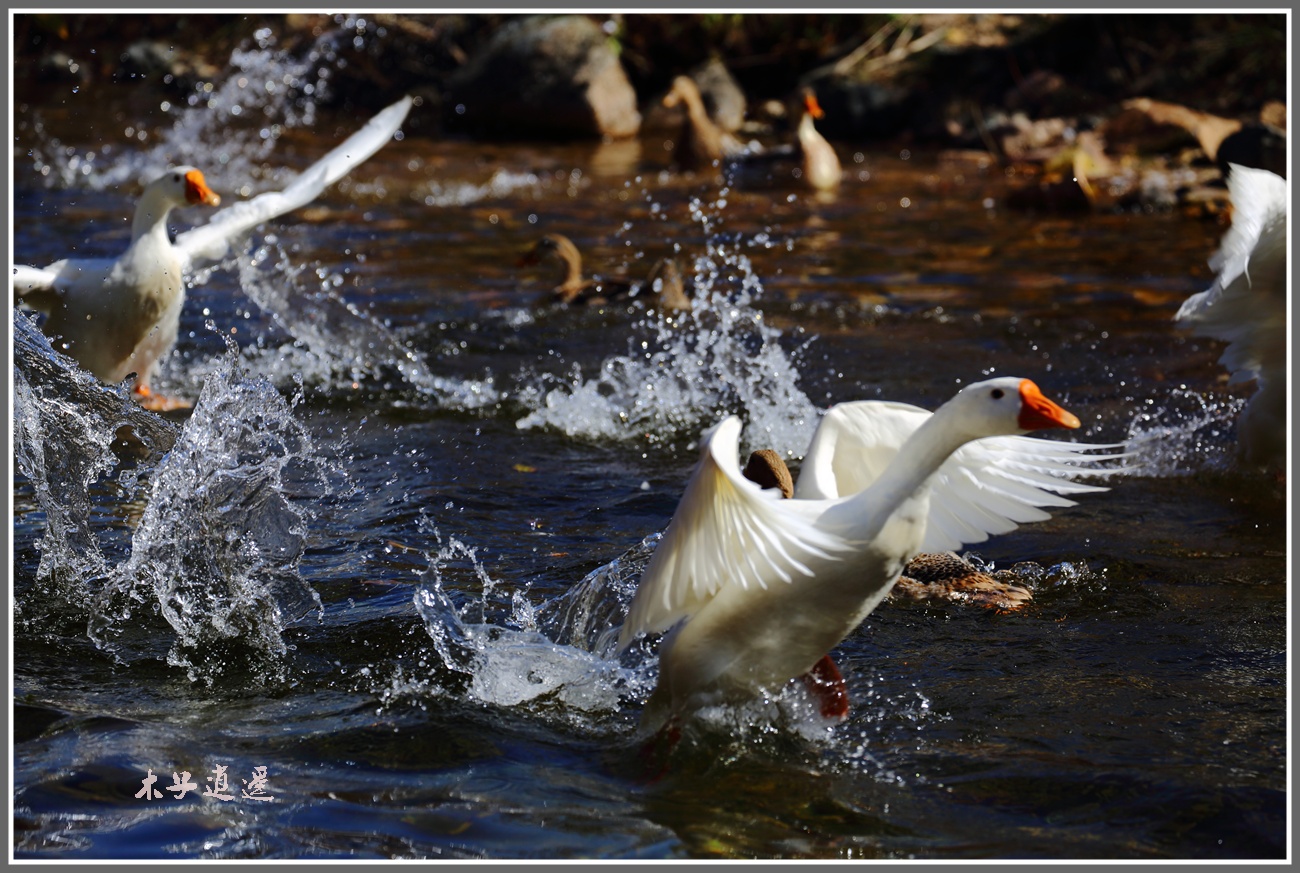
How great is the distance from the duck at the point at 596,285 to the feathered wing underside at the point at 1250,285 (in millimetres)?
3141

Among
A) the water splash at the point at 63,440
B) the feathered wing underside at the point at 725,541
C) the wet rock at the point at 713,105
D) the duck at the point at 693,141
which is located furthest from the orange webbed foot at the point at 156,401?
the wet rock at the point at 713,105

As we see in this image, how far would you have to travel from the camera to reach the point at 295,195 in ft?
20.9

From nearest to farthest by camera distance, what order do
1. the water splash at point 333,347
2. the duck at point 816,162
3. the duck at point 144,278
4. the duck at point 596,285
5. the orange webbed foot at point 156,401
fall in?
the duck at point 144,278 < the orange webbed foot at point 156,401 < the water splash at point 333,347 < the duck at point 596,285 < the duck at point 816,162

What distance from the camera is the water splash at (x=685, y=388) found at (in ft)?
21.0

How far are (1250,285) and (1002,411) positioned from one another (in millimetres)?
2519

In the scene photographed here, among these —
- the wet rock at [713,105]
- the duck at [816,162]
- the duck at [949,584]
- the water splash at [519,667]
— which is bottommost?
the water splash at [519,667]

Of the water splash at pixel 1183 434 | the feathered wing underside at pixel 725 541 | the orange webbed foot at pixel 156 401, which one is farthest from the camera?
the orange webbed foot at pixel 156 401

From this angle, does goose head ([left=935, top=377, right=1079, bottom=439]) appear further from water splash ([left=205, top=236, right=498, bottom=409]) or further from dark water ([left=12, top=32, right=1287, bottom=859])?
water splash ([left=205, top=236, right=498, bottom=409])

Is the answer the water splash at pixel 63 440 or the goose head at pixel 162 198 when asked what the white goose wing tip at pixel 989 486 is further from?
the goose head at pixel 162 198

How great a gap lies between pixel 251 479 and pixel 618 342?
11.6 ft

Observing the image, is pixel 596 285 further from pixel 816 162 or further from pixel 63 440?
pixel 816 162

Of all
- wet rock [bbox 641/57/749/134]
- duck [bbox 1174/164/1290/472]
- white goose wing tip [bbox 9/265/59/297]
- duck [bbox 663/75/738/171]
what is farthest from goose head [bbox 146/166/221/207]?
wet rock [bbox 641/57/749/134]

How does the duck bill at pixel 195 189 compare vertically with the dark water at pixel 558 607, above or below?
above

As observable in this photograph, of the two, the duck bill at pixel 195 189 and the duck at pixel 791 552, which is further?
the duck bill at pixel 195 189
